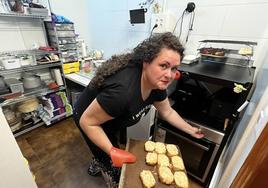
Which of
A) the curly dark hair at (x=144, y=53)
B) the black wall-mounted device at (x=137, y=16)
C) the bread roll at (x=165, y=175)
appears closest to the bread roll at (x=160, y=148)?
the bread roll at (x=165, y=175)

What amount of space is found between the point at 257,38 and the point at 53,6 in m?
2.12

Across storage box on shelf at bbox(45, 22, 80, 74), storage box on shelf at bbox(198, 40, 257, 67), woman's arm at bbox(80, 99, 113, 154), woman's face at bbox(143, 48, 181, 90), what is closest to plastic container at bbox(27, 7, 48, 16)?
storage box on shelf at bbox(45, 22, 80, 74)

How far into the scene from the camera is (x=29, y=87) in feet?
5.71

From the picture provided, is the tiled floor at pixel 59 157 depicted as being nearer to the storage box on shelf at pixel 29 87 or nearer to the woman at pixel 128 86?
the storage box on shelf at pixel 29 87

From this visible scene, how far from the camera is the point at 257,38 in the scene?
1.06 metres

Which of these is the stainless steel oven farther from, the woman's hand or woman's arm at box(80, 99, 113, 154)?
woman's arm at box(80, 99, 113, 154)

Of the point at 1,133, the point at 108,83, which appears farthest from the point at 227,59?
the point at 1,133

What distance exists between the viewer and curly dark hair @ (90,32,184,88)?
Result: 0.69 m

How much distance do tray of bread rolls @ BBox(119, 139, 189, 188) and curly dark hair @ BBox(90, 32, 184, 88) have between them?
44 centimetres

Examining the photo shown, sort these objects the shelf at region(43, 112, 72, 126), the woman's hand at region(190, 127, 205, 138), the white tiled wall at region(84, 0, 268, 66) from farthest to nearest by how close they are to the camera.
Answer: the shelf at region(43, 112, 72, 126)
the white tiled wall at region(84, 0, 268, 66)
the woman's hand at region(190, 127, 205, 138)

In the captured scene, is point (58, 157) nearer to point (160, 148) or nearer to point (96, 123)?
point (96, 123)

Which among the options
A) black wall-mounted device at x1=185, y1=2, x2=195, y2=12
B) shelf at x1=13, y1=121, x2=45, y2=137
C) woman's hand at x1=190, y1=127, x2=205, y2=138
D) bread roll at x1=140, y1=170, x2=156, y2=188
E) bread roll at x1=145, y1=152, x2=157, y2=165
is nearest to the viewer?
bread roll at x1=140, y1=170, x2=156, y2=188

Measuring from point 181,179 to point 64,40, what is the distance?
1806 mm

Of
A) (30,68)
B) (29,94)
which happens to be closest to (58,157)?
(29,94)
